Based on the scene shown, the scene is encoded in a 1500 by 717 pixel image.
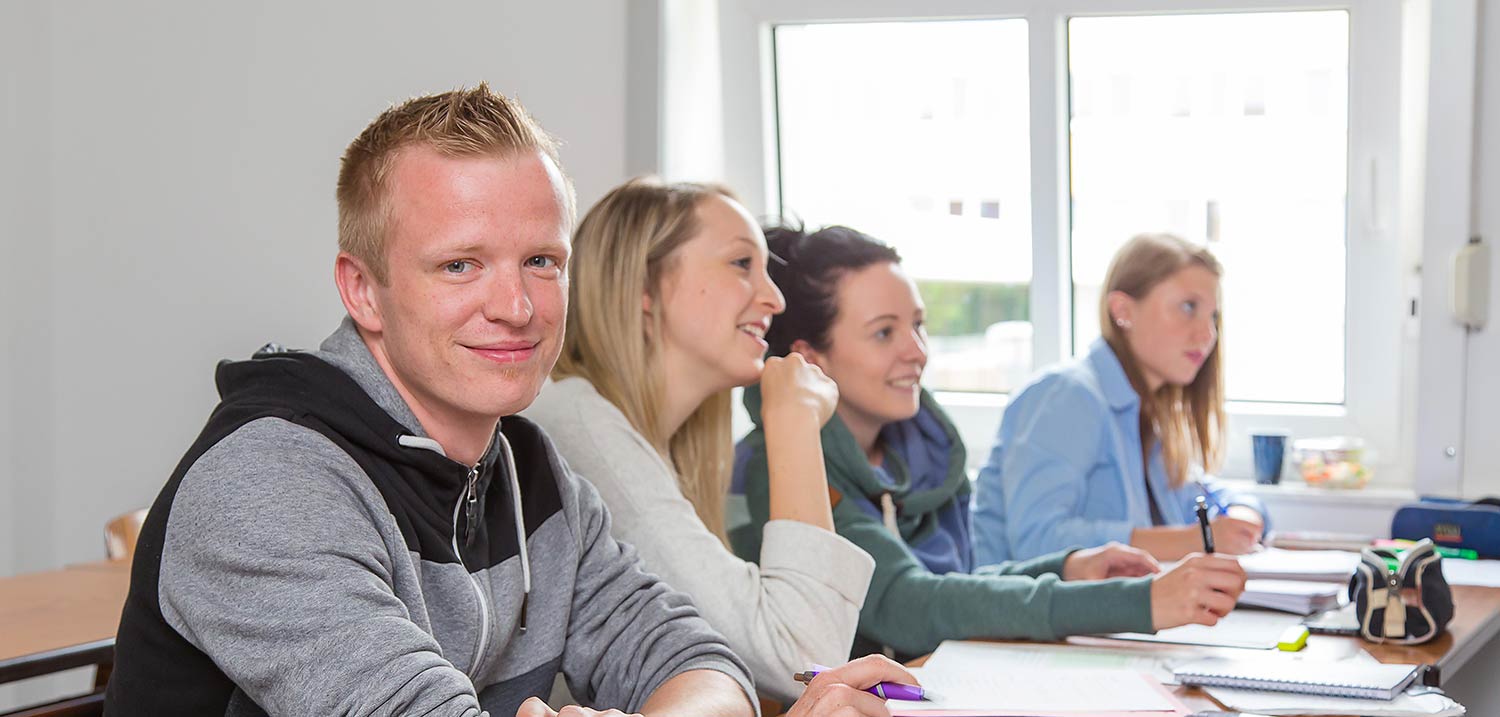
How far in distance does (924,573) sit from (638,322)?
0.53 metres

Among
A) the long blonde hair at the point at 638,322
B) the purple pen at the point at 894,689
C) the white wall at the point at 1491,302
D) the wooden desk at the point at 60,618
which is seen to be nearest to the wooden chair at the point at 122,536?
the wooden desk at the point at 60,618

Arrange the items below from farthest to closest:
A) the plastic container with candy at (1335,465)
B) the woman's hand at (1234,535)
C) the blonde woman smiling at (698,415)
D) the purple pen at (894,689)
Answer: the plastic container with candy at (1335,465)
the woman's hand at (1234,535)
the blonde woman smiling at (698,415)
the purple pen at (894,689)

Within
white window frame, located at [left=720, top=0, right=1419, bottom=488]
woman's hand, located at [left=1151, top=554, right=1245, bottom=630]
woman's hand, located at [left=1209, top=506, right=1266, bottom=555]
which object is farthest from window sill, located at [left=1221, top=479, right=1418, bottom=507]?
woman's hand, located at [left=1151, top=554, right=1245, bottom=630]

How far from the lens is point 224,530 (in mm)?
1152

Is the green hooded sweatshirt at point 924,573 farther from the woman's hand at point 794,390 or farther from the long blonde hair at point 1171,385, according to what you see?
the long blonde hair at point 1171,385

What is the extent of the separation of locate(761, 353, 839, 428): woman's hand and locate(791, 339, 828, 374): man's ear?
37 cm

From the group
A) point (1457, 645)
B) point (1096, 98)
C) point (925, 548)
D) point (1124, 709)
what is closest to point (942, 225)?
point (1096, 98)

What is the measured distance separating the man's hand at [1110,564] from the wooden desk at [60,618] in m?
1.37

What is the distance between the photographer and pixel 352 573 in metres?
1.17

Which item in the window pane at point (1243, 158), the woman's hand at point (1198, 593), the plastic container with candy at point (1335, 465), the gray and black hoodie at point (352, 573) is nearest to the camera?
the gray and black hoodie at point (352, 573)

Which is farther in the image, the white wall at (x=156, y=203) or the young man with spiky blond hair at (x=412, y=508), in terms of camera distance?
the white wall at (x=156, y=203)

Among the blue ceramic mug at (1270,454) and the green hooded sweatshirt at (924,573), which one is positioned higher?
the green hooded sweatshirt at (924,573)

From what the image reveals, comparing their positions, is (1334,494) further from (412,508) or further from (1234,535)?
(412,508)

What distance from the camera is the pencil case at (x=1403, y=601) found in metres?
1.99
